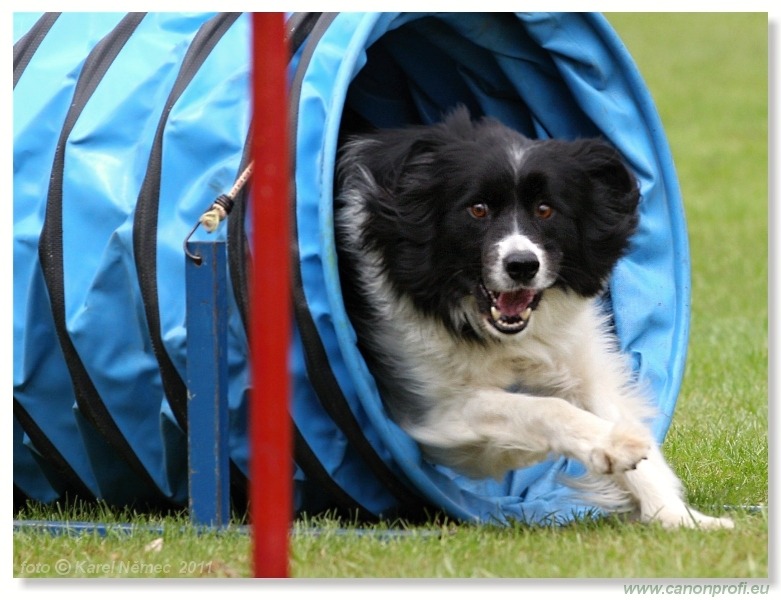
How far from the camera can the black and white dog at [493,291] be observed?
4.20 m

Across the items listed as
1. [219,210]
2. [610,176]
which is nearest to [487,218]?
[610,176]

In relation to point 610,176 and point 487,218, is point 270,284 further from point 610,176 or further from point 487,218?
point 610,176

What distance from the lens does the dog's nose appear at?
13.5 ft

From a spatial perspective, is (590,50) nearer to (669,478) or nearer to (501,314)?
(501,314)

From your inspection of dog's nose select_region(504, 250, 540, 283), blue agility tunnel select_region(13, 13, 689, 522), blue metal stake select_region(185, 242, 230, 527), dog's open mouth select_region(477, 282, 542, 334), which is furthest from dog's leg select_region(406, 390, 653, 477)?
blue metal stake select_region(185, 242, 230, 527)

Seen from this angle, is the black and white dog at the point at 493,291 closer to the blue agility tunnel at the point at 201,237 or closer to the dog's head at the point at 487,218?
the dog's head at the point at 487,218

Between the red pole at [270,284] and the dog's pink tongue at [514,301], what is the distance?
168cm

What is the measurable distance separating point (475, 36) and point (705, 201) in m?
9.03

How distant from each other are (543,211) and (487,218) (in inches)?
7.6

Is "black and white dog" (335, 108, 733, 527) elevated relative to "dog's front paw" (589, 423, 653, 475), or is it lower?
elevated

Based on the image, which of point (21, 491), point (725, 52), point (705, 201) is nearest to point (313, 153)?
point (21, 491)

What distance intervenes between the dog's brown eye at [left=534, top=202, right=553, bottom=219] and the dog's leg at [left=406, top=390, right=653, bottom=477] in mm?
587

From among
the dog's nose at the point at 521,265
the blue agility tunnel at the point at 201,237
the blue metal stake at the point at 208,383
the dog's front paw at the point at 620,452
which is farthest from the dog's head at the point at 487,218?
the blue metal stake at the point at 208,383

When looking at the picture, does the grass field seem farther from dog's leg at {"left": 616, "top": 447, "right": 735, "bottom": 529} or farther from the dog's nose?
the dog's nose
